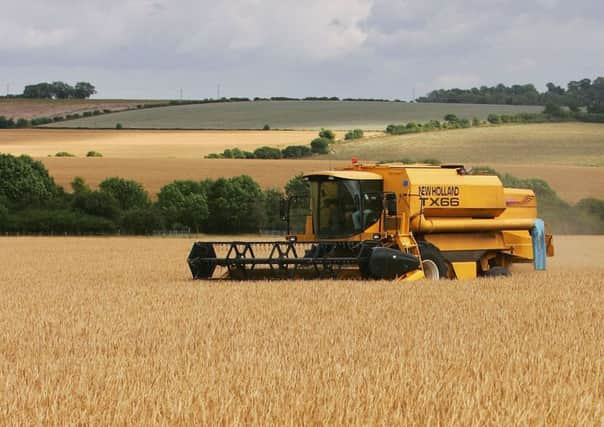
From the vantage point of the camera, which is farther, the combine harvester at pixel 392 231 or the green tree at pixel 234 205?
the green tree at pixel 234 205

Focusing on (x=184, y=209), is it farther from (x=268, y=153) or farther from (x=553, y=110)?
(x=553, y=110)

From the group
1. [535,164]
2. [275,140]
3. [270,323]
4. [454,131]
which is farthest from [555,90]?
[270,323]

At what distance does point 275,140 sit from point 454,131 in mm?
11366

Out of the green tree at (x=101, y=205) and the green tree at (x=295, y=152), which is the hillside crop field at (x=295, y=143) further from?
the green tree at (x=101, y=205)

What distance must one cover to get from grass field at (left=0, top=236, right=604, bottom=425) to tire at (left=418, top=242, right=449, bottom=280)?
180cm

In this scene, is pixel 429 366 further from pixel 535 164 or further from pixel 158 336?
pixel 535 164

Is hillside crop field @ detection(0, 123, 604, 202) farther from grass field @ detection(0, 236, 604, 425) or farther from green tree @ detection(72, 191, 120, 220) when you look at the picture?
grass field @ detection(0, 236, 604, 425)

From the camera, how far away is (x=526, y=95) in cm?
8738

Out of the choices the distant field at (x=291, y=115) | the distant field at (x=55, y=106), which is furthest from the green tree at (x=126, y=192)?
the distant field at (x=55, y=106)

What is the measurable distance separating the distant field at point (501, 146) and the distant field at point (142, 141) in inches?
231

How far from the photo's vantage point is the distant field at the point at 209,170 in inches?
2055

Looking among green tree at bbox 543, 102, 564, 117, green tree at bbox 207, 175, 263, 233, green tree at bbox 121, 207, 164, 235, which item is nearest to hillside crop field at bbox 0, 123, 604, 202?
green tree at bbox 207, 175, 263, 233

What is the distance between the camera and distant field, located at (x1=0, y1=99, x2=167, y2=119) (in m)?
84.2

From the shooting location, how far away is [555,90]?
313 feet
